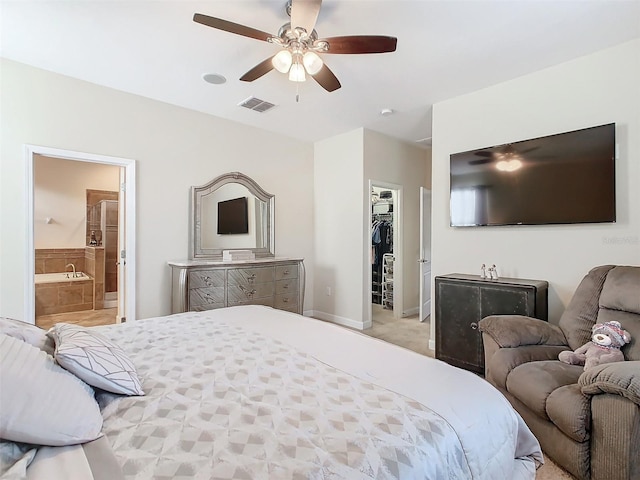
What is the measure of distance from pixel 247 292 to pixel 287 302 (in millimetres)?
642

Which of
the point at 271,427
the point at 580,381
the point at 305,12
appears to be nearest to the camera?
the point at 271,427

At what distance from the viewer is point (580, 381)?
1.61 metres

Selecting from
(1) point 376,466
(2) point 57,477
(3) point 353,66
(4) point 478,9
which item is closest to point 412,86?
(3) point 353,66

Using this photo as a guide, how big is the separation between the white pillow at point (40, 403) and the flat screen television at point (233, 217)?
10.9 ft

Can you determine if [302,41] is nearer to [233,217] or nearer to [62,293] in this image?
[233,217]

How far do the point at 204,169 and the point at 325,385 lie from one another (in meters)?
3.48

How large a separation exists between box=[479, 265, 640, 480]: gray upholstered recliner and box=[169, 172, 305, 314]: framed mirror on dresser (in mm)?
2554

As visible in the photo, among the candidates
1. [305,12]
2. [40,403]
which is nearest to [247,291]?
[305,12]

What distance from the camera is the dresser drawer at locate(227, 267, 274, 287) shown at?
3764 millimetres

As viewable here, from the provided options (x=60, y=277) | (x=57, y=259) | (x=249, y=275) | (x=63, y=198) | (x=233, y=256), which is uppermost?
(x=63, y=198)

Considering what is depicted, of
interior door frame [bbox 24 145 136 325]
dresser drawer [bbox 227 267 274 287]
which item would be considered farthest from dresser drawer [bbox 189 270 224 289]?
interior door frame [bbox 24 145 136 325]

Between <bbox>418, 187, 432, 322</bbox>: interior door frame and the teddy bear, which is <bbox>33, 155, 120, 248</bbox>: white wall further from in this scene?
the teddy bear

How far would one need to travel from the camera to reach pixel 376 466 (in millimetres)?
811

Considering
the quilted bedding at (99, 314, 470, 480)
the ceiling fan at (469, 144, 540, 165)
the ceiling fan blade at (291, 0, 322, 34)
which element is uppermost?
the ceiling fan blade at (291, 0, 322, 34)
